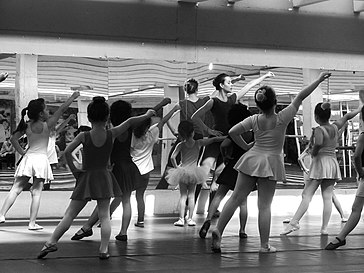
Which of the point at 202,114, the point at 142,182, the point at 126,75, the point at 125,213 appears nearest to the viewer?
the point at 125,213

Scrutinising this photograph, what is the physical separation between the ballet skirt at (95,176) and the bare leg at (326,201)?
4.14m

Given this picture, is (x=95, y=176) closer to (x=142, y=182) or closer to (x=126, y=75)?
(x=142, y=182)

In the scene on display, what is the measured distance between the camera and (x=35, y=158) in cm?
1364

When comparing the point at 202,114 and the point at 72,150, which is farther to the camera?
the point at 202,114

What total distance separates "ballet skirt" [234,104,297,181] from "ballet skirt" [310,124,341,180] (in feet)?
8.45

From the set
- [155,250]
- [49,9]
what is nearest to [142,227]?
[155,250]

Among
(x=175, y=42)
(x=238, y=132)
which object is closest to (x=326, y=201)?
(x=238, y=132)

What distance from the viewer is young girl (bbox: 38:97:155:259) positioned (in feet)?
33.0

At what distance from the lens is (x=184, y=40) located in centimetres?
1645

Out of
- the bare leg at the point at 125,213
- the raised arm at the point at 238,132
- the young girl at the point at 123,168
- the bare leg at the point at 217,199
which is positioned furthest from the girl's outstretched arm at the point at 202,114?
the raised arm at the point at 238,132

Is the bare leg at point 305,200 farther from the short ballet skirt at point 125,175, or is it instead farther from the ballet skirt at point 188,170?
the short ballet skirt at point 125,175

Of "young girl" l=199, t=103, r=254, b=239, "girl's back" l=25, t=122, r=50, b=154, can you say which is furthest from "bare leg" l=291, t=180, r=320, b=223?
"girl's back" l=25, t=122, r=50, b=154

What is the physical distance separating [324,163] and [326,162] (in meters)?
0.04

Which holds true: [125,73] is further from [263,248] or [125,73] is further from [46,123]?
[263,248]
